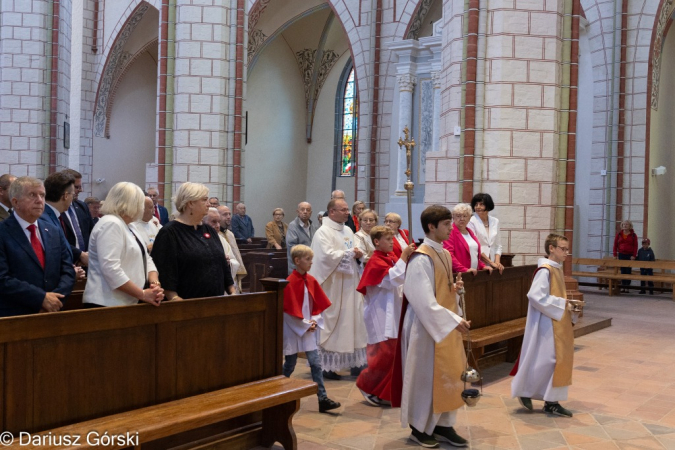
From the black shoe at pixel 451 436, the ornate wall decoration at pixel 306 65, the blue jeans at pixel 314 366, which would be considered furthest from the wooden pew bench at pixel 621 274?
the ornate wall decoration at pixel 306 65

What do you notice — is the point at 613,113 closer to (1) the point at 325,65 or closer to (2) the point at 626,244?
(2) the point at 626,244

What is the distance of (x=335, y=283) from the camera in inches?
247

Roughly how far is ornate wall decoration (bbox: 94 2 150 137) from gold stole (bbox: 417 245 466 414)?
15.6 meters

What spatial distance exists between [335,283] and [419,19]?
32.3 feet

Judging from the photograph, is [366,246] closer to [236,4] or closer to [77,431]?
[77,431]

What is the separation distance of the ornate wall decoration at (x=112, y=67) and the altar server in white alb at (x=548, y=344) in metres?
15.2

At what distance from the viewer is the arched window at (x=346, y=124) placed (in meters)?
20.4

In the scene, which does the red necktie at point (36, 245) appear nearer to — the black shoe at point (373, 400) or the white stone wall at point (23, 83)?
the black shoe at point (373, 400)

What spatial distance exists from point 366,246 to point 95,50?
15.1 meters

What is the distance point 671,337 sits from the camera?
8.63m

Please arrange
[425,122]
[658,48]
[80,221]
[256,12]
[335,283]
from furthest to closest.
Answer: [256,12], [658,48], [425,122], [335,283], [80,221]

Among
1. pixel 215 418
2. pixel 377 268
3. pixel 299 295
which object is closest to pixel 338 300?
pixel 377 268

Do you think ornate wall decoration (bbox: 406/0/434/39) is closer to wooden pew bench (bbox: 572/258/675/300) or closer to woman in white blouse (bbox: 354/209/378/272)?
wooden pew bench (bbox: 572/258/675/300)

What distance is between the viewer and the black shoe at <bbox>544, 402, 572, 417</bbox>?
17.2 feet
